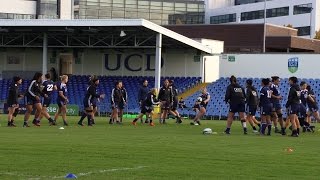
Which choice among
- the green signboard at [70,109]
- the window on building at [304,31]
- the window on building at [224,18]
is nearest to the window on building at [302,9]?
the window on building at [304,31]

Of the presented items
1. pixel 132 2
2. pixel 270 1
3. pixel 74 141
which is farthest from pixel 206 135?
pixel 270 1

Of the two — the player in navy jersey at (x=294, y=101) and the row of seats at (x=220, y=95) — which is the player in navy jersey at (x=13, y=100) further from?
the row of seats at (x=220, y=95)

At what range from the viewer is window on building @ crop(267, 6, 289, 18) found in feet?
317

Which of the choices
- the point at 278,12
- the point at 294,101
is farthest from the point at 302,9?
the point at 294,101

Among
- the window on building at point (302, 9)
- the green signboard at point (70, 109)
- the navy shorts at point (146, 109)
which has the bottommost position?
the green signboard at point (70, 109)

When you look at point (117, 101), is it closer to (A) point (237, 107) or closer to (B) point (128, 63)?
(A) point (237, 107)

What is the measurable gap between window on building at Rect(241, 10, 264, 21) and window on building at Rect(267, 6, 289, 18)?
1.16 metres

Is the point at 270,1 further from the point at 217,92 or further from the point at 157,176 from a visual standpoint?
the point at 157,176

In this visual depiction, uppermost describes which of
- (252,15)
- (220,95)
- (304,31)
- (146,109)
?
(252,15)

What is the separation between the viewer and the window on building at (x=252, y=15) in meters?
101

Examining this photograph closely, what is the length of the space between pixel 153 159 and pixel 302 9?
84214 millimetres

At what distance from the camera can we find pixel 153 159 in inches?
534

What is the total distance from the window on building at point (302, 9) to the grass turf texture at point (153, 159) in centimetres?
7706

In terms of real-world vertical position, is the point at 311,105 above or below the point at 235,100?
below
